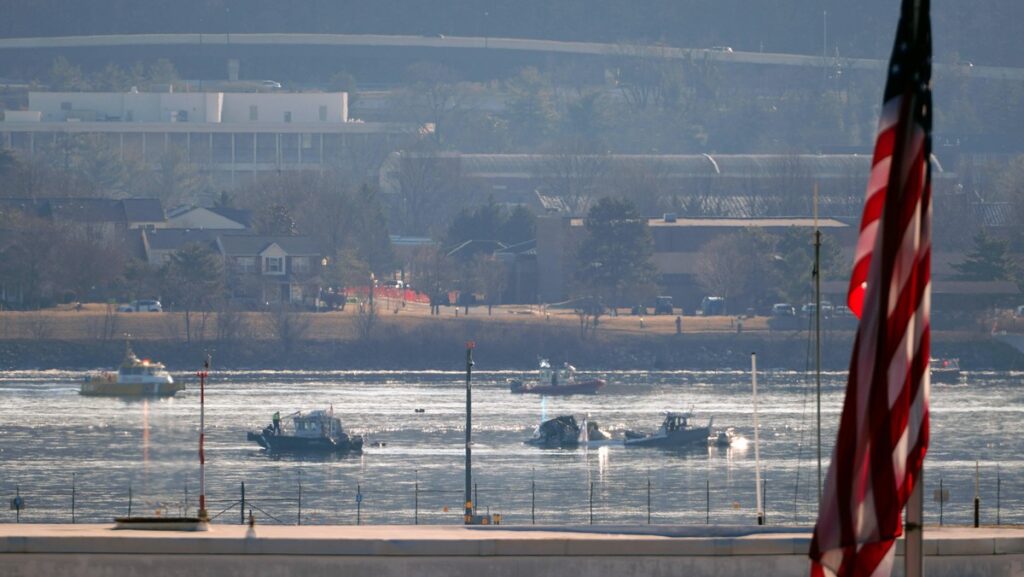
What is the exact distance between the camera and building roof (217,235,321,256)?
90562 millimetres

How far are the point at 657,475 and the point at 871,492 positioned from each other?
37455 millimetres

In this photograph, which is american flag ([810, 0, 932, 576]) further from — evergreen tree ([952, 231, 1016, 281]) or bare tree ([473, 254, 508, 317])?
bare tree ([473, 254, 508, 317])

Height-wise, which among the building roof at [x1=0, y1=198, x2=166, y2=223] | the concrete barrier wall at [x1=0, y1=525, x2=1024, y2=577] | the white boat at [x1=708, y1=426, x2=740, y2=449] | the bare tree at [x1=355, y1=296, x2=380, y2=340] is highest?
the building roof at [x1=0, y1=198, x2=166, y2=223]

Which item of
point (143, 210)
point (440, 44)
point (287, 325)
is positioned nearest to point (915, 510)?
point (287, 325)

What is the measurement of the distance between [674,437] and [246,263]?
1639 inches

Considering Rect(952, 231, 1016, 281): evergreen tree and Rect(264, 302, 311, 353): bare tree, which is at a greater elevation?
Rect(952, 231, 1016, 281): evergreen tree

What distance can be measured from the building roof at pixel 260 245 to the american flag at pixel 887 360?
83.5m

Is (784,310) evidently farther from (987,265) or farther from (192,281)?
(192,281)

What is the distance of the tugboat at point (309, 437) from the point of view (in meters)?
49.0

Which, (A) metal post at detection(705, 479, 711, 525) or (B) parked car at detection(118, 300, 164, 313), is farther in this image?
(B) parked car at detection(118, 300, 164, 313)

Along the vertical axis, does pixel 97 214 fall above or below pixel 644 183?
below

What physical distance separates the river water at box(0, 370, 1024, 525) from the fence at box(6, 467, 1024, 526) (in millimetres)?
77

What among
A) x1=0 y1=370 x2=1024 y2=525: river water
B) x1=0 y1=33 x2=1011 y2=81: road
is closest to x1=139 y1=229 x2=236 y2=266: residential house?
x1=0 y1=370 x2=1024 y2=525: river water

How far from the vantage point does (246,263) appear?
294ft
